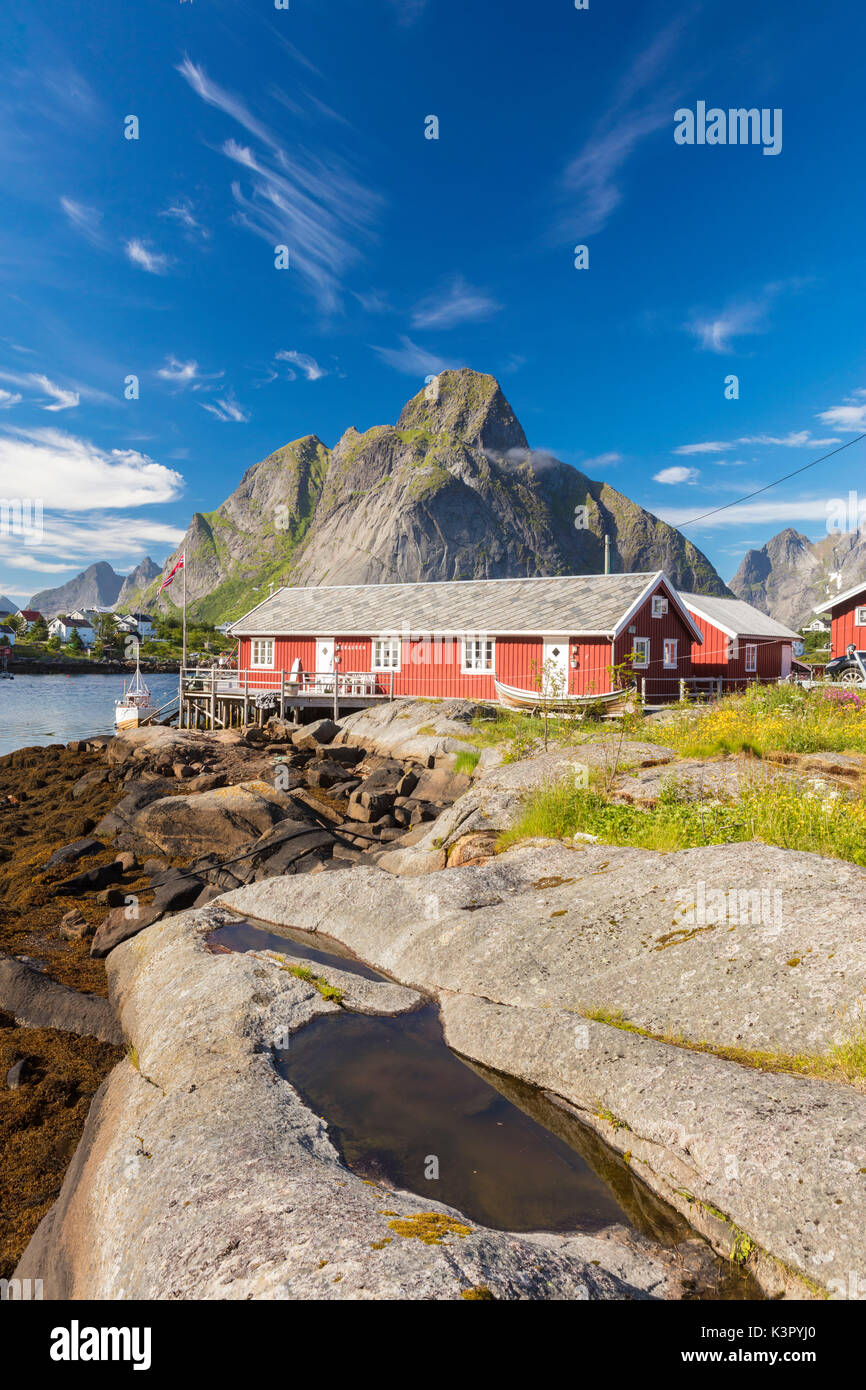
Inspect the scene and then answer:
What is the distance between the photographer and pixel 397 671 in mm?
31031

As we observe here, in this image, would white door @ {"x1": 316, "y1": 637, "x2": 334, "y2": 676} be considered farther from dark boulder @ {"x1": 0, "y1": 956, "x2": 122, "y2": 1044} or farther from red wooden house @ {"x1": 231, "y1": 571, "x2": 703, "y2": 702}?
dark boulder @ {"x1": 0, "y1": 956, "x2": 122, "y2": 1044}

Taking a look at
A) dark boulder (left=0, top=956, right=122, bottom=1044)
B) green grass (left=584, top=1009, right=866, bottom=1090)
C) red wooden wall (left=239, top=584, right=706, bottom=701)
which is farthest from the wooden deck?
green grass (left=584, top=1009, right=866, bottom=1090)

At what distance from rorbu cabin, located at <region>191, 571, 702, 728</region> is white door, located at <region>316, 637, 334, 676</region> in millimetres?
56

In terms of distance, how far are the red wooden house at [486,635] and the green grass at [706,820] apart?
14675mm

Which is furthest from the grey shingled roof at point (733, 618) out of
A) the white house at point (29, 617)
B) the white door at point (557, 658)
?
the white house at point (29, 617)

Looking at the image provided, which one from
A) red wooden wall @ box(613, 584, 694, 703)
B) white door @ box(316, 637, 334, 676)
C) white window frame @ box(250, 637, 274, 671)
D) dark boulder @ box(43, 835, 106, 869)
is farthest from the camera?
white window frame @ box(250, 637, 274, 671)

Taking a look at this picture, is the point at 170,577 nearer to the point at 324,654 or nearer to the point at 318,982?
the point at 324,654

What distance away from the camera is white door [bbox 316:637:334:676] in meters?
33.2

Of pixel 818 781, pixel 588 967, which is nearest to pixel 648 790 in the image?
pixel 818 781

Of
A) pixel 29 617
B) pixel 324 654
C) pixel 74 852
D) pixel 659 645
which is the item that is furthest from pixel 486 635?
pixel 29 617

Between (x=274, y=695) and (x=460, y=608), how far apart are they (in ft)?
29.3

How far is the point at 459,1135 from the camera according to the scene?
457cm
